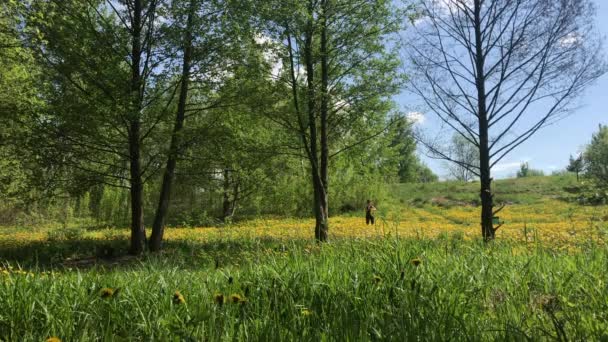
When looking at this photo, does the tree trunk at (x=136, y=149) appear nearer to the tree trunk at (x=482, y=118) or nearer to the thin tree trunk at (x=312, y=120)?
the thin tree trunk at (x=312, y=120)

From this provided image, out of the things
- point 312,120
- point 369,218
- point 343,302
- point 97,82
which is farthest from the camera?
point 369,218

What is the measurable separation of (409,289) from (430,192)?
123 feet

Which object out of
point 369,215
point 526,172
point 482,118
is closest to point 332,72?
point 482,118

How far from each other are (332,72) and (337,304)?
393 inches

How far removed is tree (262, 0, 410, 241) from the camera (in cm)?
1105

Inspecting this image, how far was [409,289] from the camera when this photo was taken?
3004mm

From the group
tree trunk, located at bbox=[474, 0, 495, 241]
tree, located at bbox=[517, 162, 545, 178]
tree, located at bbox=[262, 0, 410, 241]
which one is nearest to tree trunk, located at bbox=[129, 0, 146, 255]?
tree, located at bbox=[262, 0, 410, 241]

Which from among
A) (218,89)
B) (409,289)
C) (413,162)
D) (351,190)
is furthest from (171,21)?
(413,162)

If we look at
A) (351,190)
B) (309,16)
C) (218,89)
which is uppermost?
(309,16)

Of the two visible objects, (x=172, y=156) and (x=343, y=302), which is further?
(x=172, y=156)

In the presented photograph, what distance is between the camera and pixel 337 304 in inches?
117

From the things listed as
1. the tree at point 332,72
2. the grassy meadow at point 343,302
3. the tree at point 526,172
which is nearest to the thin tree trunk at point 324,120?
the tree at point 332,72

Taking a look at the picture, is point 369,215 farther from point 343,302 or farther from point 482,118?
point 343,302

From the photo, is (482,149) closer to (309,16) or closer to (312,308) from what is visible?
(309,16)
